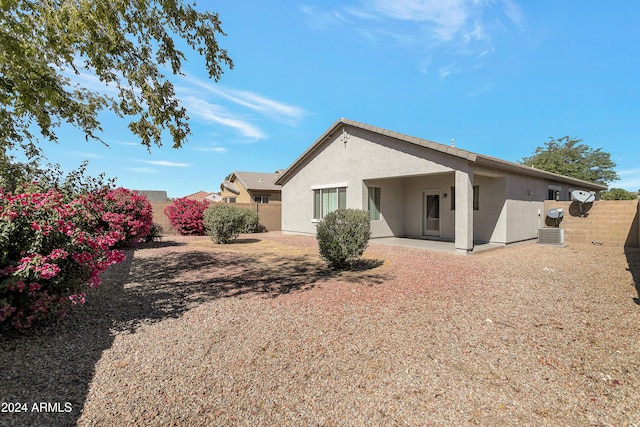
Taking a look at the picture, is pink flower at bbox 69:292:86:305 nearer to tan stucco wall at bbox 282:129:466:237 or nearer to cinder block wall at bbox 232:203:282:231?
tan stucco wall at bbox 282:129:466:237

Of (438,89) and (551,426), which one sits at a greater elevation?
(438,89)

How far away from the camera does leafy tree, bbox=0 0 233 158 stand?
5121mm

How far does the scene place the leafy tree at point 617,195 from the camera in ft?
120

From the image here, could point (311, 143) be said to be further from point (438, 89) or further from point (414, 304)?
point (414, 304)

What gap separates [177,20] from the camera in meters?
6.69

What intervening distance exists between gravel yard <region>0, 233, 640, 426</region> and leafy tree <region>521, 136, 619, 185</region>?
42.9m

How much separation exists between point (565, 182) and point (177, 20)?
63.1ft

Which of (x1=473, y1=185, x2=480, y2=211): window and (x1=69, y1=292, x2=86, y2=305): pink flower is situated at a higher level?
(x1=473, y1=185, x2=480, y2=211): window

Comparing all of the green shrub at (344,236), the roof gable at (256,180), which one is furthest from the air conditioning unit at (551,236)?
the roof gable at (256,180)

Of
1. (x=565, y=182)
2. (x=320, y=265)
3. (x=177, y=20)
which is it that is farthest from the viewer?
(x=565, y=182)

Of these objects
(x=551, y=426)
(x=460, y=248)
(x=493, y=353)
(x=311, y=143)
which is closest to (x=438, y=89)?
(x=311, y=143)

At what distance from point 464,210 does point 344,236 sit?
4.98 m

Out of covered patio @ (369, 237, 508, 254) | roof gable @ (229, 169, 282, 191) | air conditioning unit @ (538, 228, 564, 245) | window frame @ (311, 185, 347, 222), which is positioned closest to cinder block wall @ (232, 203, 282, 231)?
window frame @ (311, 185, 347, 222)

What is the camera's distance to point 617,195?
3747cm
